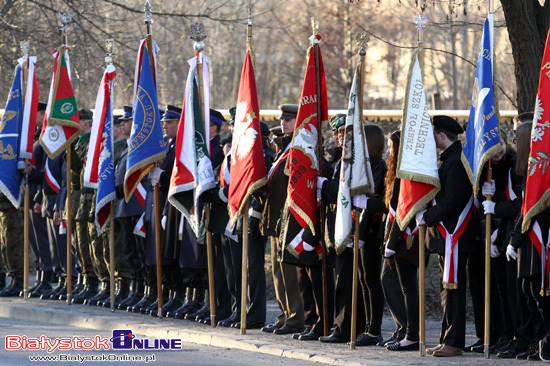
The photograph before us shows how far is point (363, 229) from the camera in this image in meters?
9.58

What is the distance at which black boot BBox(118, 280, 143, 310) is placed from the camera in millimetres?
12480

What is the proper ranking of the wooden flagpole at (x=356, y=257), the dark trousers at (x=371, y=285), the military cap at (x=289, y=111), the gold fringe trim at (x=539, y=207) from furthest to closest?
the military cap at (x=289, y=111)
the dark trousers at (x=371, y=285)
the wooden flagpole at (x=356, y=257)
the gold fringe trim at (x=539, y=207)

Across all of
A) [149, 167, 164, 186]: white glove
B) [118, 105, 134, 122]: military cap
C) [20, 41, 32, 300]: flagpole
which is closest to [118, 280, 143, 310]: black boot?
[20, 41, 32, 300]: flagpole

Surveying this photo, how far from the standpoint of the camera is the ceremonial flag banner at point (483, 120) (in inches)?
340

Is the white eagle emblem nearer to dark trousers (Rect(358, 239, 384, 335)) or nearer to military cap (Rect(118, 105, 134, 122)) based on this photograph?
dark trousers (Rect(358, 239, 384, 335))

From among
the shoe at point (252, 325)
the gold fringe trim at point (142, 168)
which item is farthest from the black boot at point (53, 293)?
the shoe at point (252, 325)

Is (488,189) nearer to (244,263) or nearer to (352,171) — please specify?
(352,171)

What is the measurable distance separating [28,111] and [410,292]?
6563mm

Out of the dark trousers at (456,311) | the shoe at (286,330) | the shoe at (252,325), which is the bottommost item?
the shoe at (252,325)

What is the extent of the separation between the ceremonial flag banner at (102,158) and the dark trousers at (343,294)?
3584 millimetres

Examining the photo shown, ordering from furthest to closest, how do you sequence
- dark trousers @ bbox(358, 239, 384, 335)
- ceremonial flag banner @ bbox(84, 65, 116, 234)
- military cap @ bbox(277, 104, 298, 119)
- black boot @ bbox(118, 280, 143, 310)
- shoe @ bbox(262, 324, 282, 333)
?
black boot @ bbox(118, 280, 143, 310) → ceremonial flag banner @ bbox(84, 65, 116, 234) → shoe @ bbox(262, 324, 282, 333) → military cap @ bbox(277, 104, 298, 119) → dark trousers @ bbox(358, 239, 384, 335)

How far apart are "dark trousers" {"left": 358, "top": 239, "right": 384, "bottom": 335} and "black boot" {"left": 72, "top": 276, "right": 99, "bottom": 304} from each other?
15.4ft

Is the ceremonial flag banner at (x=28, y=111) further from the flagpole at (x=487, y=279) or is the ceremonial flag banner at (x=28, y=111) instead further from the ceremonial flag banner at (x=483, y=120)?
the flagpole at (x=487, y=279)

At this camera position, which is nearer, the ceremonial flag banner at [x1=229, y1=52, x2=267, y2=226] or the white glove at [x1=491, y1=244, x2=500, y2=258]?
the white glove at [x1=491, y1=244, x2=500, y2=258]
